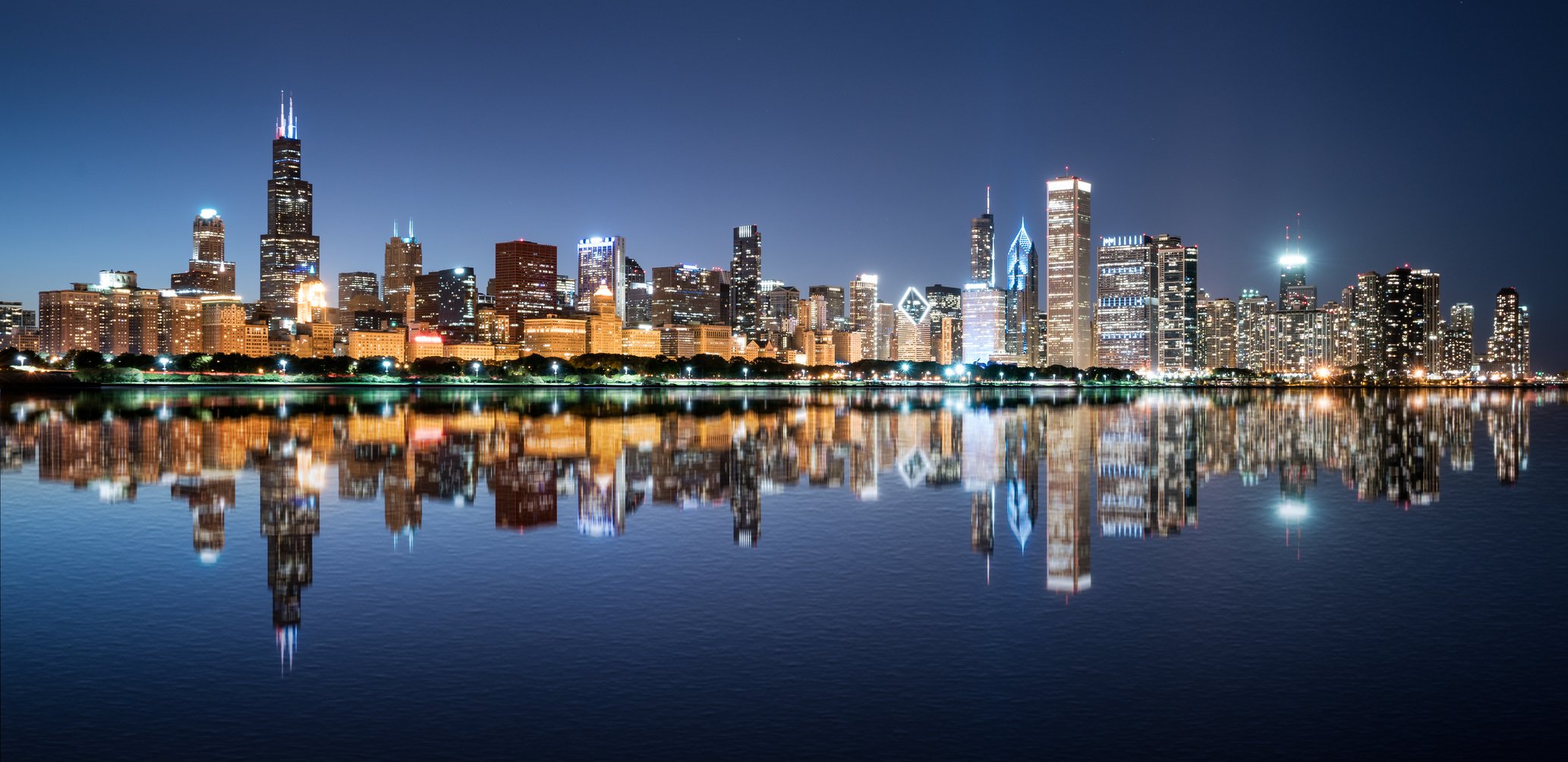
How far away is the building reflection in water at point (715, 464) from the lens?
81.6 ft

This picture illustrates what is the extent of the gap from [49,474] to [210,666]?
2691cm

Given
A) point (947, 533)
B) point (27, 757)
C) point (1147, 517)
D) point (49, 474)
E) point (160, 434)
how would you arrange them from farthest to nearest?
point (160, 434), point (49, 474), point (1147, 517), point (947, 533), point (27, 757)

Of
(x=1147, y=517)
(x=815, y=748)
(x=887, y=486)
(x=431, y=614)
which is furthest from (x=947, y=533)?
(x=815, y=748)

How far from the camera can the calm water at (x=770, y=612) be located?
1156 centimetres

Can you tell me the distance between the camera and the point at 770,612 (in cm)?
1631

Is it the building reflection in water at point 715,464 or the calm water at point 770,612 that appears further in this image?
the building reflection in water at point 715,464

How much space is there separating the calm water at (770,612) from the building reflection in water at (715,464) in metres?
0.27

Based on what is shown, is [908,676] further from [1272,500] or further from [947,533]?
[1272,500]

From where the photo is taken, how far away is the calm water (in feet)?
37.9

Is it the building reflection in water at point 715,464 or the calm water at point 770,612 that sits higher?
the building reflection in water at point 715,464

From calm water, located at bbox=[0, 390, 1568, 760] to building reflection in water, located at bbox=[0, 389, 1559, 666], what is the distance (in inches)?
10.8

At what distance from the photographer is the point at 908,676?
13.2 m

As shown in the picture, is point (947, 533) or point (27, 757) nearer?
point (27, 757)

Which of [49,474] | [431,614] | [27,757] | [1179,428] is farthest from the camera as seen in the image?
[1179,428]
